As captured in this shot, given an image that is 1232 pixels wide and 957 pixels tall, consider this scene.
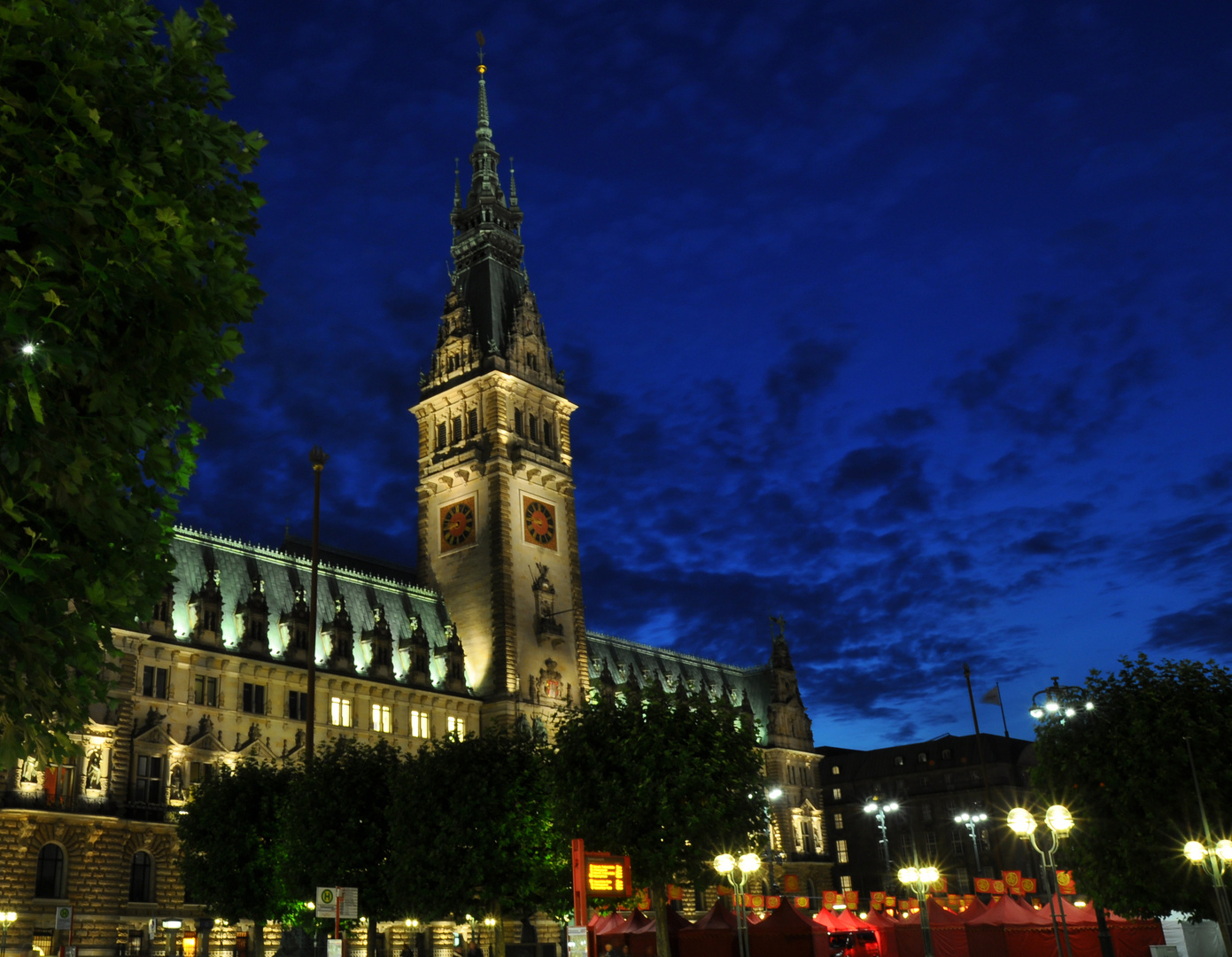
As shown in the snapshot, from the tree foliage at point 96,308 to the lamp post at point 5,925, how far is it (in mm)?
54352

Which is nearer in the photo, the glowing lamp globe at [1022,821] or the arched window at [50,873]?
the glowing lamp globe at [1022,821]

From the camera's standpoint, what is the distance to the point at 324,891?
122ft

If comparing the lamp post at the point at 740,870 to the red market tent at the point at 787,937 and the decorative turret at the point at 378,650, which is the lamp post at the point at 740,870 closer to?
the red market tent at the point at 787,937

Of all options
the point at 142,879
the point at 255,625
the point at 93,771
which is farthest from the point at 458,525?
the point at 142,879

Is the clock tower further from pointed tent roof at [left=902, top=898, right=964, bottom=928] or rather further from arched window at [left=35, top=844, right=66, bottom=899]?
pointed tent roof at [left=902, top=898, right=964, bottom=928]

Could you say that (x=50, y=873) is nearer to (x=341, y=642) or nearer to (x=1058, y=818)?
(x=341, y=642)

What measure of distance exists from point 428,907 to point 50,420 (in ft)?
150

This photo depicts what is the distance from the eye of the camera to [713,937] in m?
59.6

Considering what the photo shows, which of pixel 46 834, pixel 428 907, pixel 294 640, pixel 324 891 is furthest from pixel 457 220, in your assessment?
pixel 324 891

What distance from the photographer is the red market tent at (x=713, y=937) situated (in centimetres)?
5872

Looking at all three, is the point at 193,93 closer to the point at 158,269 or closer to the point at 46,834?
the point at 158,269

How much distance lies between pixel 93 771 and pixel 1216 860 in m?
60.6

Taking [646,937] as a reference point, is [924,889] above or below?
above

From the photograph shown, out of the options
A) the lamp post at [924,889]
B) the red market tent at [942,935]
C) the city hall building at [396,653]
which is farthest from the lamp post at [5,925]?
the red market tent at [942,935]
